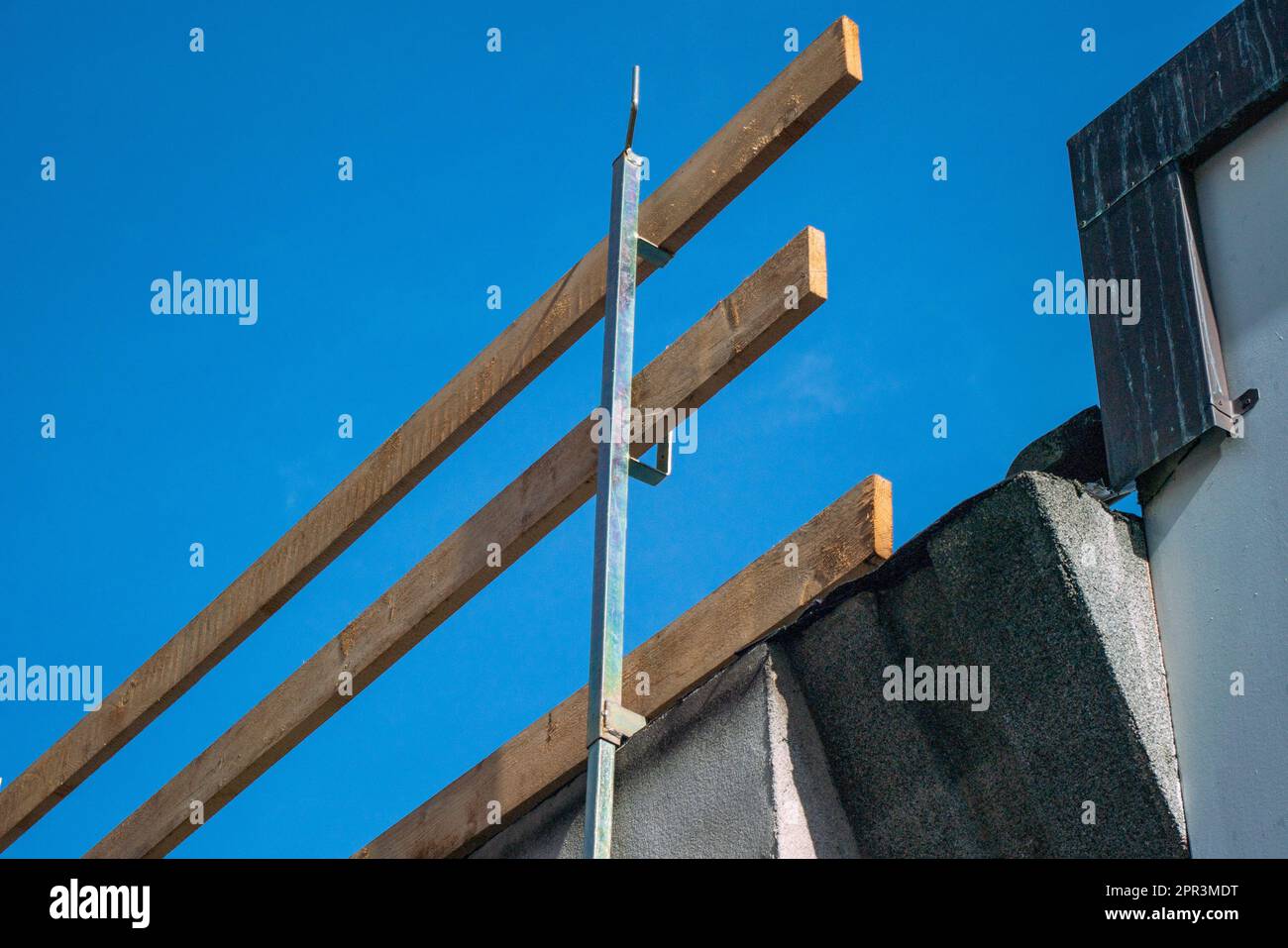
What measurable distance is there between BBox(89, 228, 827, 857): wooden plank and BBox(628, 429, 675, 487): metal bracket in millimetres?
80

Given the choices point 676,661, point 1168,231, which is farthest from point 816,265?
point 676,661

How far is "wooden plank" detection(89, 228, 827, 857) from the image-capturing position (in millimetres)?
4387

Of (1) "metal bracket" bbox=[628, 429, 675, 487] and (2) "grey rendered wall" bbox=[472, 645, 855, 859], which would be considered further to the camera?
(1) "metal bracket" bbox=[628, 429, 675, 487]

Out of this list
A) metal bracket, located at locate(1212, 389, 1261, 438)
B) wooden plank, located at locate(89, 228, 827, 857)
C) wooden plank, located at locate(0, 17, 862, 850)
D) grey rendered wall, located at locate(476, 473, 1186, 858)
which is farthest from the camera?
wooden plank, located at locate(0, 17, 862, 850)

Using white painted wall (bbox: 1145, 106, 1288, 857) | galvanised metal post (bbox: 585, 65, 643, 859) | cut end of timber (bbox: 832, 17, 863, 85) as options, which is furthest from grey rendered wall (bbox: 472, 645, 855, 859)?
cut end of timber (bbox: 832, 17, 863, 85)

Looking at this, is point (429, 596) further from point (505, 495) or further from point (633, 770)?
point (633, 770)

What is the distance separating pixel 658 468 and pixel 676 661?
0.52m

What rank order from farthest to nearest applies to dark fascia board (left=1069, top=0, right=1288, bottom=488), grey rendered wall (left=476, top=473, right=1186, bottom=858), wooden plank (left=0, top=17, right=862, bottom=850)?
wooden plank (left=0, top=17, right=862, bottom=850)
dark fascia board (left=1069, top=0, right=1288, bottom=488)
grey rendered wall (left=476, top=473, right=1186, bottom=858)

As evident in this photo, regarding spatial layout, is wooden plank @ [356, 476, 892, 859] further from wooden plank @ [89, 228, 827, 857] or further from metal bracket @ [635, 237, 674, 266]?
metal bracket @ [635, 237, 674, 266]

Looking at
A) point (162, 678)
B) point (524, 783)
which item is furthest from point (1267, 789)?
point (162, 678)

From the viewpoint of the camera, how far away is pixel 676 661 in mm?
4488
